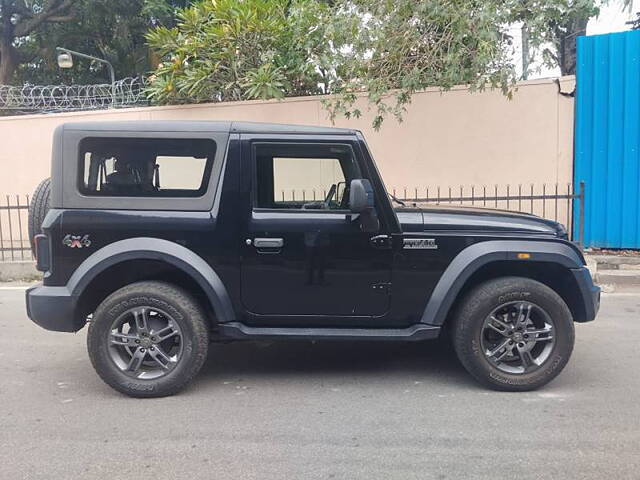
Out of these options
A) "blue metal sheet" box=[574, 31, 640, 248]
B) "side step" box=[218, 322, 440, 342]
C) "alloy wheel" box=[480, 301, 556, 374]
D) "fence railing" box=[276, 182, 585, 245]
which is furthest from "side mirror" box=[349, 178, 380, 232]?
"blue metal sheet" box=[574, 31, 640, 248]

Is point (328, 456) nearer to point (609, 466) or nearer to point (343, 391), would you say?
point (343, 391)

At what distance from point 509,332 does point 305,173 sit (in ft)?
6.37

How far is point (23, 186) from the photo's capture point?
1029 centimetres

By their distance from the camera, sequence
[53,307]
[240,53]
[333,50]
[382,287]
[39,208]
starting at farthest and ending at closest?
[240,53]
[333,50]
[39,208]
[382,287]
[53,307]

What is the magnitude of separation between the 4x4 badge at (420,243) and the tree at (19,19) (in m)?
18.0

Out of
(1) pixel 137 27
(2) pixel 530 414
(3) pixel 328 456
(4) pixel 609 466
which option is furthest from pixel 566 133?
(1) pixel 137 27

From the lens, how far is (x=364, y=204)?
3.86m

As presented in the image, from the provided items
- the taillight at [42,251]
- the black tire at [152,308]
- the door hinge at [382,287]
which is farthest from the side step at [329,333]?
the taillight at [42,251]

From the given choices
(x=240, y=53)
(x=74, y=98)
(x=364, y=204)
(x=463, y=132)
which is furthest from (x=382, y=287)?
(x=74, y=98)

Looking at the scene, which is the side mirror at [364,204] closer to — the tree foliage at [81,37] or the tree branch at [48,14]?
the tree foliage at [81,37]

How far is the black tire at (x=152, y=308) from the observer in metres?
4.00

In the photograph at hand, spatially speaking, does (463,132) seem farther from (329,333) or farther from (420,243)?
(329,333)

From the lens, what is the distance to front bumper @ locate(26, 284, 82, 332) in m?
3.98

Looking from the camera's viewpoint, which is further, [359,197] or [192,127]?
[192,127]
